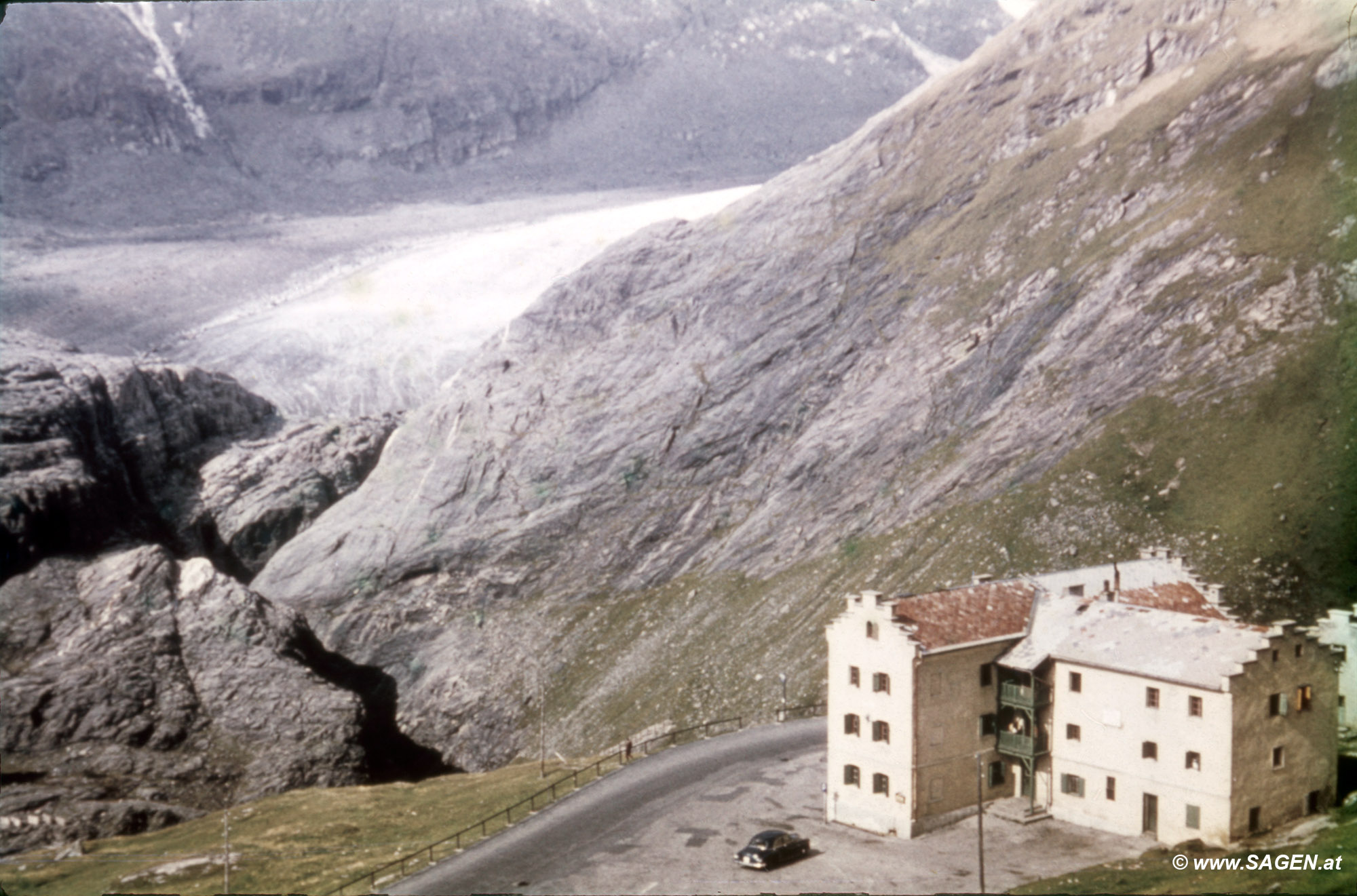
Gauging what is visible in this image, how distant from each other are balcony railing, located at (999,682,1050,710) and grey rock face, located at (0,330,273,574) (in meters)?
111

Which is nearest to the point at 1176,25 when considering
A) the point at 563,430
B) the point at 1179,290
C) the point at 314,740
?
the point at 1179,290

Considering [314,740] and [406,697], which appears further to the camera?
[406,697]

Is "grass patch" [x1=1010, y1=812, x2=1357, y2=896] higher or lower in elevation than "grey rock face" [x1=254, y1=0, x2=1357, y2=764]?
lower

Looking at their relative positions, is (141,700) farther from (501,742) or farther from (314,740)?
(501,742)

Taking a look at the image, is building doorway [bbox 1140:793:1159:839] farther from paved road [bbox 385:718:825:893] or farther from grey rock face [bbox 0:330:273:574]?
grey rock face [bbox 0:330:273:574]

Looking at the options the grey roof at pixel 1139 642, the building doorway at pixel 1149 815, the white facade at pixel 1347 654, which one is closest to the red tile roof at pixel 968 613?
the grey roof at pixel 1139 642

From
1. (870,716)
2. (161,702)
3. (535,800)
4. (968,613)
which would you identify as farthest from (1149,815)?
(161,702)

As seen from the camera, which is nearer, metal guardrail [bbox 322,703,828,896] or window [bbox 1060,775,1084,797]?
window [bbox 1060,775,1084,797]

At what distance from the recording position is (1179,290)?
104 meters

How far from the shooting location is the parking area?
48562mm

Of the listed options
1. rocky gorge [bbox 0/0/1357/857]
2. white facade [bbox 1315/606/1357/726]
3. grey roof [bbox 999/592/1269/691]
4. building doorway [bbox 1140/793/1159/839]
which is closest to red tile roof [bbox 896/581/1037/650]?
grey roof [bbox 999/592/1269/691]

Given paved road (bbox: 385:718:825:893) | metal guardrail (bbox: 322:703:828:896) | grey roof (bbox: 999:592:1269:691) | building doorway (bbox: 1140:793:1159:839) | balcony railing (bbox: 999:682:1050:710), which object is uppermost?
grey roof (bbox: 999:592:1269:691)

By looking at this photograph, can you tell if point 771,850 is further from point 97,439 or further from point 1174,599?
point 97,439

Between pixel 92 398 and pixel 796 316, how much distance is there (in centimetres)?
9254
